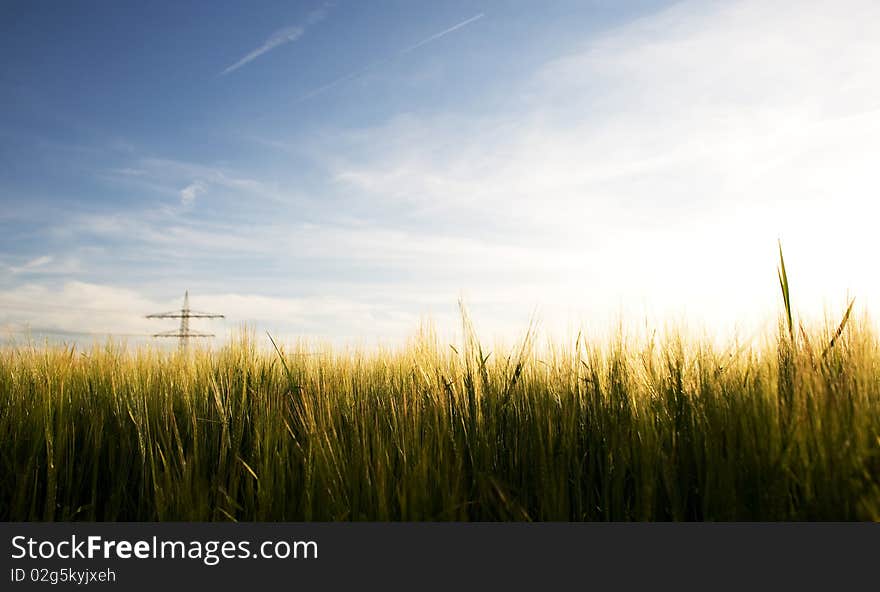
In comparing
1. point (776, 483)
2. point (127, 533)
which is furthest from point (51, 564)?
point (776, 483)

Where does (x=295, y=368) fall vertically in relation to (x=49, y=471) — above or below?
above

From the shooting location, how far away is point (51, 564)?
166cm

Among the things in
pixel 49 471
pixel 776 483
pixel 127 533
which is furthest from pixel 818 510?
pixel 49 471

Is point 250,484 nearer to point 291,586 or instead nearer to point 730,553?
point 291,586

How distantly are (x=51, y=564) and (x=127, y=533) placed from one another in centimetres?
23

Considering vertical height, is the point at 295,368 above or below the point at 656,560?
above

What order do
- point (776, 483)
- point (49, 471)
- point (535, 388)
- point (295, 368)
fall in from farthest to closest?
point (295, 368) → point (535, 388) → point (49, 471) → point (776, 483)

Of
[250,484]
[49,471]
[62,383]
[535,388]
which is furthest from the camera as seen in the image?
[62,383]

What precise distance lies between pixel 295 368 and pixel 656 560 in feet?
10.5

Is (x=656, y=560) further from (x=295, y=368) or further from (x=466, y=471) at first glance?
(x=295, y=368)

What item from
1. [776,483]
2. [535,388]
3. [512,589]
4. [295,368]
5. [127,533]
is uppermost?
[295,368]

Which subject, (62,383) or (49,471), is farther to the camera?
(62,383)

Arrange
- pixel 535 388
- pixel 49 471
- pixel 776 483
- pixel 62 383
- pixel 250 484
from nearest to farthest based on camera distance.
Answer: pixel 776 483
pixel 250 484
pixel 49 471
pixel 535 388
pixel 62 383

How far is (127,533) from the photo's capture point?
5.54ft
